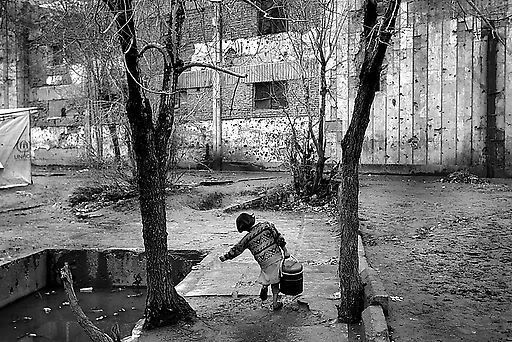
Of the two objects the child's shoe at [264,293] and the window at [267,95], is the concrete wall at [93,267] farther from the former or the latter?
the window at [267,95]

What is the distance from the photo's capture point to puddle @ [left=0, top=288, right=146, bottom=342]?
6880 mm

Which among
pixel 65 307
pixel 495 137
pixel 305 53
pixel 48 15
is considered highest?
pixel 48 15

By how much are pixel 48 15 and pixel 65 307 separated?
16.1m

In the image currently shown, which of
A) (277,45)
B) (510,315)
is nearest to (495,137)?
(277,45)

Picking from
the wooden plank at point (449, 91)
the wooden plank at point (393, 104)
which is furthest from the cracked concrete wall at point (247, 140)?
the wooden plank at point (449, 91)

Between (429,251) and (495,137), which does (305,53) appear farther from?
(429,251)

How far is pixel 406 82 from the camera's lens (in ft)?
48.5

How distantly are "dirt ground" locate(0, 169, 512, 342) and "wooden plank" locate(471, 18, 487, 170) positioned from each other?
1394mm

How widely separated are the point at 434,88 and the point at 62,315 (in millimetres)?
10828

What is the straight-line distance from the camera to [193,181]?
1509 cm

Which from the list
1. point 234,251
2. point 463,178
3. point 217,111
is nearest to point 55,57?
point 217,111

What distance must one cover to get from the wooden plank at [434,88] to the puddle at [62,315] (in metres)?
9.22

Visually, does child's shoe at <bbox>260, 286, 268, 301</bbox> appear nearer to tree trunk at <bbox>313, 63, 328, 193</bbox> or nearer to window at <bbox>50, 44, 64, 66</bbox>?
tree trunk at <bbox>313, 63, 328, 193</bbox>

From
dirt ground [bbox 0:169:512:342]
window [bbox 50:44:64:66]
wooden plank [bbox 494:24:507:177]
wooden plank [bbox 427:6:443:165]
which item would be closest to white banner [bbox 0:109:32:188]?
dirt ground [bbox 0:169:512:342]
